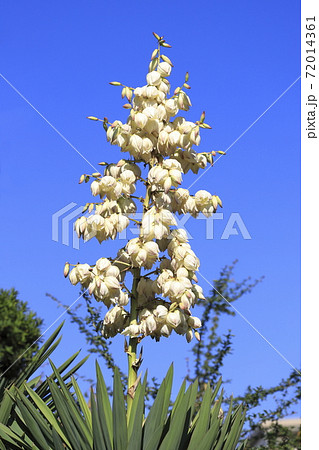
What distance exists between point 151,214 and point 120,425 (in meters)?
1.07

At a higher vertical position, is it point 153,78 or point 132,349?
point 153,78

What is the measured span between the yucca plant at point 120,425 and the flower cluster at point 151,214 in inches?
13.3

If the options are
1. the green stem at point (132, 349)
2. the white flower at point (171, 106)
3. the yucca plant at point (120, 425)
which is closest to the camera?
the yucca plant at point (120, 425)

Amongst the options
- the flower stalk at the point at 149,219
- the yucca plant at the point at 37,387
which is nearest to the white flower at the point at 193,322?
the flower stalk at the point at 149,219

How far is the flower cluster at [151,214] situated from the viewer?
317 cm

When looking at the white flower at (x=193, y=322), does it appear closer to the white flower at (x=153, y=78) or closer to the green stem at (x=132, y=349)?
the green stem at (x=132, y=349)

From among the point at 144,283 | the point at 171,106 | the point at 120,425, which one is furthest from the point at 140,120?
the point at 120,425

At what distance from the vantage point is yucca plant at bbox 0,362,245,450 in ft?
9.57

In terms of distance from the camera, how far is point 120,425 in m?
2.90

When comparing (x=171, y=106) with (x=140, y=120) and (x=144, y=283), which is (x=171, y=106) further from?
(x=144, y=283)

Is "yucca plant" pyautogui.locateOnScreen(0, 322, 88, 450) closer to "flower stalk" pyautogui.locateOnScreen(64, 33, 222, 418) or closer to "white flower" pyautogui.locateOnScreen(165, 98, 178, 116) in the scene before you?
"flower stalk" pyautogui.locateOnScreen(64, 33, 222, 418)

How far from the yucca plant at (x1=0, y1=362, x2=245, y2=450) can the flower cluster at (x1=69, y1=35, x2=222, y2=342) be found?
13.3 inches
